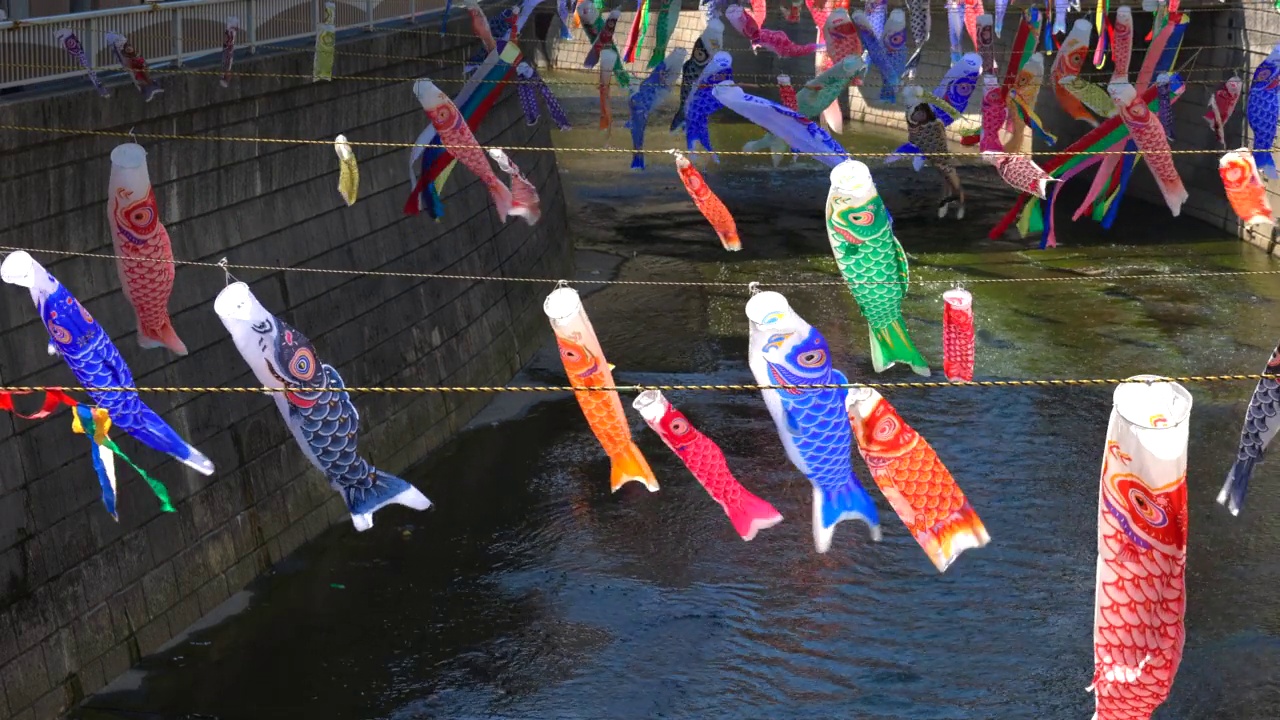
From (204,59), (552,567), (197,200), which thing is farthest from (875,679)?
(204,59)

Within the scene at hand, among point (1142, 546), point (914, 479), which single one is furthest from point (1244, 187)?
point (1142, 546)

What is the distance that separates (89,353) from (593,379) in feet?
13.4

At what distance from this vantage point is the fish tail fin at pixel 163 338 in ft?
50.1

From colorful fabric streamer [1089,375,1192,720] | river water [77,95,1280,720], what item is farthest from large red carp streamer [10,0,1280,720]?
river water [77,95,1280,720]

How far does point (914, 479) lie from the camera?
460 inches

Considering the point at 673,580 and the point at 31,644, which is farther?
the point at 673,580

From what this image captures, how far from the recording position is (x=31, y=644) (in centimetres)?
1387

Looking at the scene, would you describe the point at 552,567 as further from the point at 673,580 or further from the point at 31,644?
the point at 31,644

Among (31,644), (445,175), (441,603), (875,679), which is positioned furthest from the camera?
(445,175)

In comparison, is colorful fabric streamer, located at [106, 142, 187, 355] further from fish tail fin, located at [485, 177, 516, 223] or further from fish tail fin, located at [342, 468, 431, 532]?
fish tail fin, located at [485, 177, 516, 223]

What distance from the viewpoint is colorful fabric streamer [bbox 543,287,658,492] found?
43.9 feet

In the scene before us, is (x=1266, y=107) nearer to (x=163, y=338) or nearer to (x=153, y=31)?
(x=153, y=31)

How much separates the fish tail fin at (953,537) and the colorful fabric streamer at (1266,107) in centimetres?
1673

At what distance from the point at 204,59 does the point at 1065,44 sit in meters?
15.5
